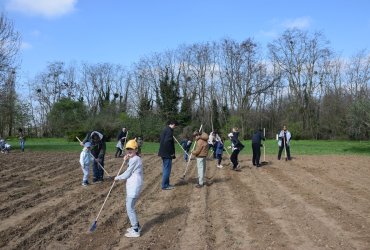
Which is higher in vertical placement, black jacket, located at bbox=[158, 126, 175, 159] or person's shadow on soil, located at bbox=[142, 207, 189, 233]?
black jacket, located at bbox=[158, 126, 175, 159]

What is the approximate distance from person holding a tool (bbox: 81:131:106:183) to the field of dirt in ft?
1.99

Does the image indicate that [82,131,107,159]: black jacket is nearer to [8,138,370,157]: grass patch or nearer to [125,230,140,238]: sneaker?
[125,230,140,238]: sneaker

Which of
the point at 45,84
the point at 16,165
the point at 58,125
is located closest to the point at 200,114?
the point at 58,125

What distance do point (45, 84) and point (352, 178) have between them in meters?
66.4

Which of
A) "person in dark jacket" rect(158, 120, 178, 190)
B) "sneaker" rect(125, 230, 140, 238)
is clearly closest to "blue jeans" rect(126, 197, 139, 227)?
"sneaker" rect(125, 230, 140, 238)

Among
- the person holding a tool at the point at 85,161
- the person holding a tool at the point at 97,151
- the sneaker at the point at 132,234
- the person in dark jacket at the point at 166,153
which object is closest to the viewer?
the sneaker at the point at 132,234

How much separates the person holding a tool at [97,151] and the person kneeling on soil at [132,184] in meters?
5.68

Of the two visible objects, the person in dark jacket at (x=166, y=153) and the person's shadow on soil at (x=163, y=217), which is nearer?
the person's shadow on soil at (x=163, y=217)

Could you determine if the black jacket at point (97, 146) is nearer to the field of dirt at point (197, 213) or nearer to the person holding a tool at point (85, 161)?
the person holding a tool at point (85, 161)

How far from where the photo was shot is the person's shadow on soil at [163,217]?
Result: 27.3ft

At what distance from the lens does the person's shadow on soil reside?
8313 mm

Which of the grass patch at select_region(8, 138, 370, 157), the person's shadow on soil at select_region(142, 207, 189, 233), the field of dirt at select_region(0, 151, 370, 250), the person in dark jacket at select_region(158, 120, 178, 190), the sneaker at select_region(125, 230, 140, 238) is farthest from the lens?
the grass patch at select_region(8, 138, 370, 157)

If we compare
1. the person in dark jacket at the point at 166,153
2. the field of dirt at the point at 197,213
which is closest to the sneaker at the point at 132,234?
the field of dirt at the point at 197,213

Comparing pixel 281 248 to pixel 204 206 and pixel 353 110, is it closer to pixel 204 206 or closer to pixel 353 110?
pixel 204 206
